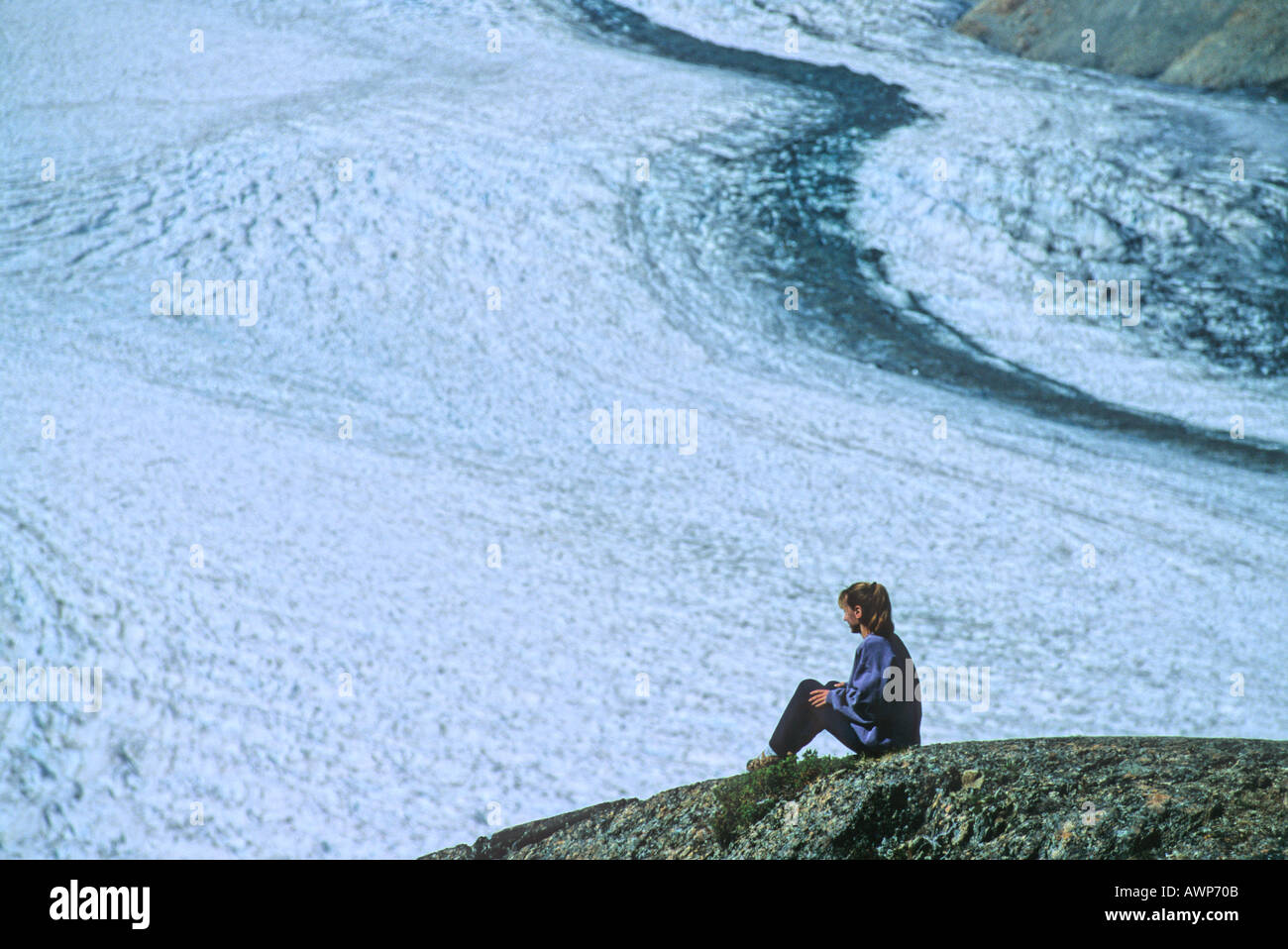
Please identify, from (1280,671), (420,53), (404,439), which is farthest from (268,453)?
(420,53)

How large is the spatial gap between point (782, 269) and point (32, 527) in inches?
273

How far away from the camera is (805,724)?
4.30m

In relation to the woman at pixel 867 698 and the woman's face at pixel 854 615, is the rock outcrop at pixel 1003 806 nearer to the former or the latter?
the woman at pixel 867 698

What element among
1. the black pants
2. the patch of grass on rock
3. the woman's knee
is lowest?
the patch of grass on rock

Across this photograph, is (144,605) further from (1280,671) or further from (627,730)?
(1280,671)

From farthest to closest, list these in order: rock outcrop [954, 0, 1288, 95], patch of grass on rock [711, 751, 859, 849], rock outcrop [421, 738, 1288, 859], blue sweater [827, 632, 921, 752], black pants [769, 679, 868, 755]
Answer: rock outcrop [954, 0, 1288, 95] → patch of grass on rock [711, 751, 859, 849] → black pants [769, 679, 868, 755] → blue sweater [827, 632, 921, 752] → rock outcrop [421, 738, 1288, 859]

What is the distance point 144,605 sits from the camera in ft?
21.5

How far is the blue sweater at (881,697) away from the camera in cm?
401

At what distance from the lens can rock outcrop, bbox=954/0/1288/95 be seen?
12.3m

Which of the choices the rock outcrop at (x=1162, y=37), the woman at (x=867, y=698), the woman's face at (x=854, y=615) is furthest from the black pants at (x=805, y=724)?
the rock outcrop at (x=1162, y=37)

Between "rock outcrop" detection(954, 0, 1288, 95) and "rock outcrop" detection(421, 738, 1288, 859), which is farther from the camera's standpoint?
"rock outcrop" detection(954, 0, 1288, 95)

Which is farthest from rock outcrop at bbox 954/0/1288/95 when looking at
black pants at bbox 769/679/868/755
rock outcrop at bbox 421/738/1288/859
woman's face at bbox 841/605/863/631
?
black pants at bbox 769/679/868/755

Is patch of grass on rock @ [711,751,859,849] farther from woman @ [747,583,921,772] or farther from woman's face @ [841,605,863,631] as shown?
woman's face @ [841,605,863,631]

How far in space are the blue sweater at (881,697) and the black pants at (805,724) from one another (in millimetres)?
34
